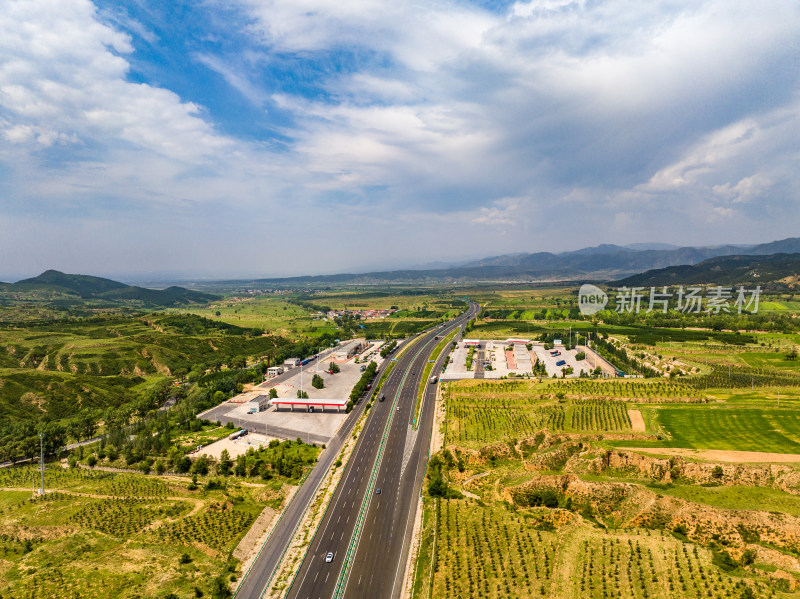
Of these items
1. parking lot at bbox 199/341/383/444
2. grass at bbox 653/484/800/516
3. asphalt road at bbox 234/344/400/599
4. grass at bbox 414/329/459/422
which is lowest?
asphalt road at bbox 234/344/400/599

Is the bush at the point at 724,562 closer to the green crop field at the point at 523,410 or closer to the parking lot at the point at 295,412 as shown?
the green crop field at the point at 523,410

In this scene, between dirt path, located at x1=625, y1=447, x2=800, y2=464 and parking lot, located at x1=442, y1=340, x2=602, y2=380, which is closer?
dirt path, located at x1=625, y1=447, x2=800, y2=464

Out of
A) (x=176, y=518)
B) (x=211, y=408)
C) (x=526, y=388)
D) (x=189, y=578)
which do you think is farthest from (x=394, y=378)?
(x=189, y=578)

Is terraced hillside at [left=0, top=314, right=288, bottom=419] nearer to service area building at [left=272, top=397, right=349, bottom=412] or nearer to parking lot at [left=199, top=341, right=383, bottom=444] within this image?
parking lot at [left=199, top=341, right=383, bottom=444]

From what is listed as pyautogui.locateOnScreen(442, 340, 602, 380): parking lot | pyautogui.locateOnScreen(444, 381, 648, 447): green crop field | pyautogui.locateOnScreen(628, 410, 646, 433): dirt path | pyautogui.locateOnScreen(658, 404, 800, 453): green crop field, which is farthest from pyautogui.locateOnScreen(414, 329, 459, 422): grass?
pyautogui.locateOnScreen(658, 404, 800, 453): green crop field

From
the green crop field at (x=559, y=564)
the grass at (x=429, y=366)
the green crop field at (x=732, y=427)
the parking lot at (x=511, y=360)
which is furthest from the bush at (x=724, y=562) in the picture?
the parking lot at (x=511, y=360)

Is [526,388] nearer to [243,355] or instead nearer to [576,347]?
[576,347]

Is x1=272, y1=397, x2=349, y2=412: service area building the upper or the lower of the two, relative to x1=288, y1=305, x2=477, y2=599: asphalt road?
upper
